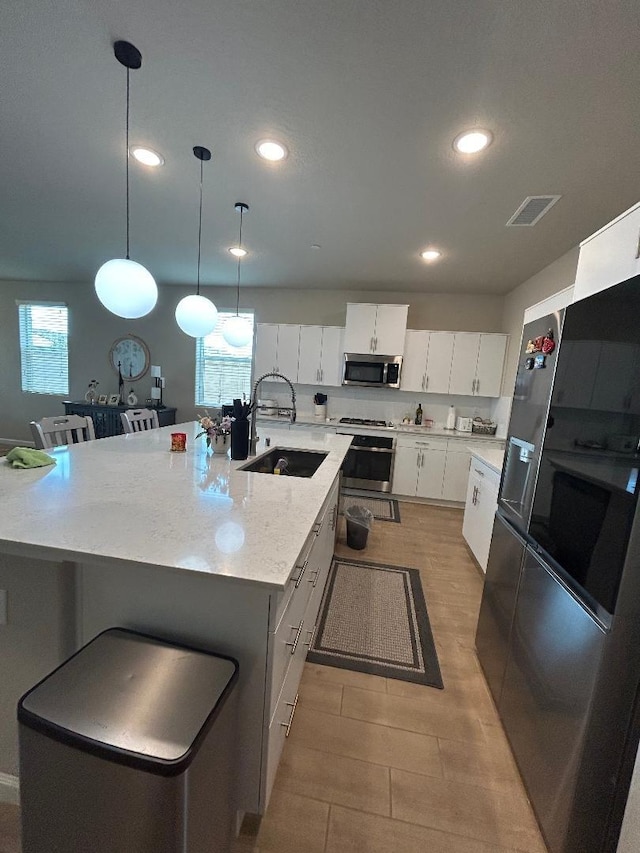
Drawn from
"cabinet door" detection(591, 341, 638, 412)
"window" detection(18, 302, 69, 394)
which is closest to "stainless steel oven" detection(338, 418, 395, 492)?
"cabinet door" detection(591, 341, 638, 412)

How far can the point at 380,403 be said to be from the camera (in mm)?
4875

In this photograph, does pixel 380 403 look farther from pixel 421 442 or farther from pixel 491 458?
pixel 491 458

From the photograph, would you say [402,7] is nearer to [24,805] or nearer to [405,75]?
[405,75]

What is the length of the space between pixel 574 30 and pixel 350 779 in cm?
284

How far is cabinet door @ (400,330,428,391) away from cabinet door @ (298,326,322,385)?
46.6 inches

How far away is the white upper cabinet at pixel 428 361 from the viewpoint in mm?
4355

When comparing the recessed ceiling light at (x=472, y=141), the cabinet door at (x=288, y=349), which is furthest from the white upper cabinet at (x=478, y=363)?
the recessed ceiling light at (x=472, y=141)

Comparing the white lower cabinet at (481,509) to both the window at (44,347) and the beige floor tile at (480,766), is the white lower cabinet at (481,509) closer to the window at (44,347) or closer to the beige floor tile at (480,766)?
the beige floor tile at (480,766)

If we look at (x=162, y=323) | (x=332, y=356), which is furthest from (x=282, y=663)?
(x=162, y=323)

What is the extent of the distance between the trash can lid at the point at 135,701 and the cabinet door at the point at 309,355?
405 centimetres

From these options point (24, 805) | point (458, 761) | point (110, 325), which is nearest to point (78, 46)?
point (24, 805)

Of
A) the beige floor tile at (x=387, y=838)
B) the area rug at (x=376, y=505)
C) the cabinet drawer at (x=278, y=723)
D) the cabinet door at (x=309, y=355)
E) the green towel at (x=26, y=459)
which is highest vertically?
the cabinet door at (x=309, y=355)

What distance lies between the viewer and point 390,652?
1.83 metres

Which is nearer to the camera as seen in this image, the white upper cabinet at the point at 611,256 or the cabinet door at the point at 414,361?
the white upper cabinet at the point at 611,256
